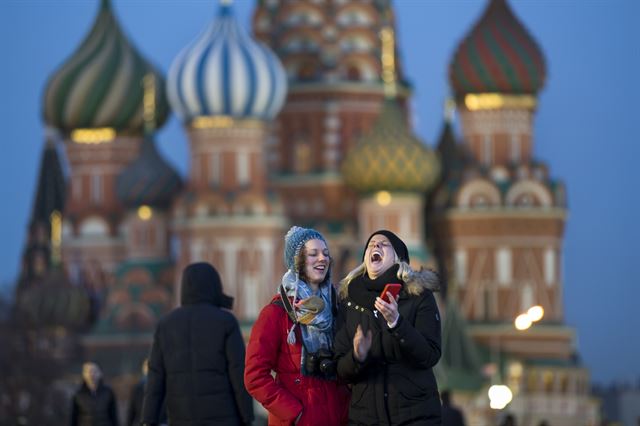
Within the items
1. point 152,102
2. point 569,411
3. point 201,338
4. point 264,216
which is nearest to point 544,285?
point 569,411

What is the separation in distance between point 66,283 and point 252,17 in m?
6.16

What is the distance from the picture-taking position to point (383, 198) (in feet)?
154

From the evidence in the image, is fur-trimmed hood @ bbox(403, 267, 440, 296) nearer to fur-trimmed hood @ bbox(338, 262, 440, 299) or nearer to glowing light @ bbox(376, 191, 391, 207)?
fur-trimmed hood @ bbox(338, 262, 440, 299)

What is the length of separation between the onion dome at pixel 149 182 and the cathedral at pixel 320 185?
40 millimetres

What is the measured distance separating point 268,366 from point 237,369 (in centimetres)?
126

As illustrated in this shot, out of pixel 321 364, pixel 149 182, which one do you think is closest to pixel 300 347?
pixel 321 364

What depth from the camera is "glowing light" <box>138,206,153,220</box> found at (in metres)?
49.0

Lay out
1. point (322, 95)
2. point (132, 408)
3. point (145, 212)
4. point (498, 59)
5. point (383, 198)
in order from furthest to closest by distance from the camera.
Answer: point (322, 95) < point (145, 212) < point (498, 59) < point (383, 198) < point (132, 408)

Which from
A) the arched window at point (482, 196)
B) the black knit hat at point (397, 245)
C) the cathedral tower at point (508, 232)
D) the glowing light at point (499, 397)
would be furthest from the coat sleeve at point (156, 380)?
the arched window at point (482, 196)

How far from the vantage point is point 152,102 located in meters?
51.3

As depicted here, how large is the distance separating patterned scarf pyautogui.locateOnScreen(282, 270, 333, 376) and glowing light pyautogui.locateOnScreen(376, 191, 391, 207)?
120ft

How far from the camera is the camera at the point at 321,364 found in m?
10.2

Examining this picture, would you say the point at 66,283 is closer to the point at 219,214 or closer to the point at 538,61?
the point at 219,214

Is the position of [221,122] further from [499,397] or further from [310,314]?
[310,314]
